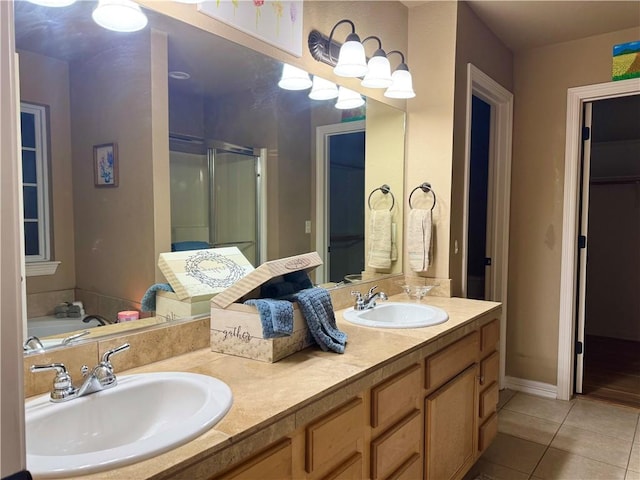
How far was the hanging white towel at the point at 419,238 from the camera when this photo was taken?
96.9 inches

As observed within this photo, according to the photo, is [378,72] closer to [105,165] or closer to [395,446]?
[105,165]

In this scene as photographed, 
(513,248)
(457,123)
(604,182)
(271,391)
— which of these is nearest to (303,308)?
(271,391)

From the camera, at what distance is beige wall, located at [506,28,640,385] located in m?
3.05

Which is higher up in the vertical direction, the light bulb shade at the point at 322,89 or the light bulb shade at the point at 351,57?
the light bulb shade at the point at 351,57

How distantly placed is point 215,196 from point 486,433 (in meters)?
1.68

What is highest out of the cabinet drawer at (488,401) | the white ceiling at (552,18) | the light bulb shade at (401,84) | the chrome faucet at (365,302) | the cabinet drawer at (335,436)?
the white ceiling at (552,18)

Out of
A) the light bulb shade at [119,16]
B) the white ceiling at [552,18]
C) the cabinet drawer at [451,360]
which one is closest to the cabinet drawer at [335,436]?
the cabinet drawer at [451,360]

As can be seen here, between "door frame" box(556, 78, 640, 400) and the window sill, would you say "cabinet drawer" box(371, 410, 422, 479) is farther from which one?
"door frame" box(556, 78, 640, 400)

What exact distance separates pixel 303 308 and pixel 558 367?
2.50 m

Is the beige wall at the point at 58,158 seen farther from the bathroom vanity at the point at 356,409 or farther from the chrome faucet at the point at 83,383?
the bathroom vanity at the point at 356,409

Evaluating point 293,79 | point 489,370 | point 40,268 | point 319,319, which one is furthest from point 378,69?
point 40,268

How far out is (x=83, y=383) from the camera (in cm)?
106

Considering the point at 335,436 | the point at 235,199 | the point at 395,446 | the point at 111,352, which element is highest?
the point at 235,199

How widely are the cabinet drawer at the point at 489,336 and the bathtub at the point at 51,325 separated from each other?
1.66m
